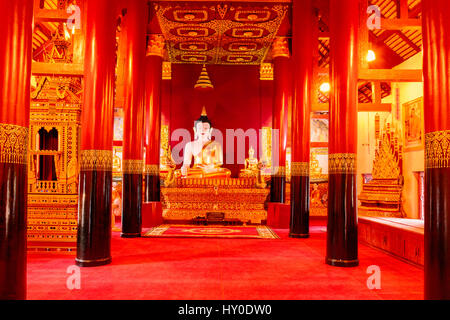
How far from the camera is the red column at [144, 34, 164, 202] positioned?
32.6 feet

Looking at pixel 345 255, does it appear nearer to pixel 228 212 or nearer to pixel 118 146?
pixel 228 212

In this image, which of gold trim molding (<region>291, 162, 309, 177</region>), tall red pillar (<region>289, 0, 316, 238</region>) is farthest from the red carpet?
gold trim molding (<region>291, 162, 309, 177</region>)

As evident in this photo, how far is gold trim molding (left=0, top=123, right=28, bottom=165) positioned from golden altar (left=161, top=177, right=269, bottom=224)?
7.31 meters

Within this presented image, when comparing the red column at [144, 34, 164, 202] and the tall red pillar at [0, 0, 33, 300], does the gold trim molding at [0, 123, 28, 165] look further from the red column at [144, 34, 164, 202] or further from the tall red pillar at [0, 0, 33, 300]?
the red column at [144, 34, 164, 202]

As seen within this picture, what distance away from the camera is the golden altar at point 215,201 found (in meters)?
10.1

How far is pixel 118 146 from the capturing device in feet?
41.5

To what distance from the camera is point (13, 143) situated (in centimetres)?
271

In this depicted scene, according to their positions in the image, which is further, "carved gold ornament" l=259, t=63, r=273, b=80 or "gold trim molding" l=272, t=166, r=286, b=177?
"carved gold ornament" l=259, t=63, r=273, b=80

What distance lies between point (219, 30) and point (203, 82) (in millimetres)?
2058

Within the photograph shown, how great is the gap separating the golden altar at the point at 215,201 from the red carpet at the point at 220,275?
12.1ft

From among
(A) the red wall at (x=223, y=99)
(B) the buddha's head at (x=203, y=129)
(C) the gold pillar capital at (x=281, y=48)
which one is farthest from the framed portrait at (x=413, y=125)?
(B) the buddha's head at (x=203, y=129)

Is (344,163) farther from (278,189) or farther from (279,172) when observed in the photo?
(279,172)

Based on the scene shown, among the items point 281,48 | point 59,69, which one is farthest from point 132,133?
point 281,48

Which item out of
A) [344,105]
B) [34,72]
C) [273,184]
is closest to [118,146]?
[273,184]
